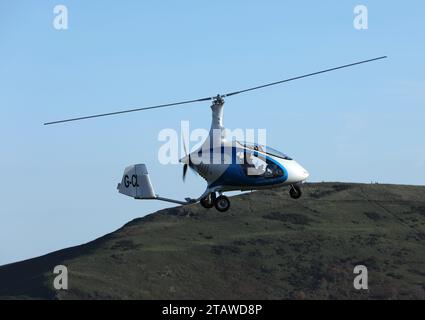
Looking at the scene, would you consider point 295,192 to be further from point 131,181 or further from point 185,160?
point 131,181

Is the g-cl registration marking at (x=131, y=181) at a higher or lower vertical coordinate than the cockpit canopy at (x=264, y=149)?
lower

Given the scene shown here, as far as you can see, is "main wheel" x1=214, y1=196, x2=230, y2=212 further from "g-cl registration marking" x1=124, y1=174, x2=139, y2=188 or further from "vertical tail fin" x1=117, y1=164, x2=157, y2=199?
"g-cl registration marking" x1=124, y1=174, x2=139, y2=188

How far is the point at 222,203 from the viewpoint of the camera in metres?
56.2

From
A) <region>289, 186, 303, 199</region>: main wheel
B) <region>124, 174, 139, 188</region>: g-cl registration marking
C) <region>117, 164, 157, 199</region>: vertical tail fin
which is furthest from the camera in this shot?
<region>124, 174, 139, 188</region>: g-cl registration marking

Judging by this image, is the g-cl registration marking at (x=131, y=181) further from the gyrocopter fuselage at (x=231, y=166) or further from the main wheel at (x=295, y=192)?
the main wheel at (x=295, y=192)

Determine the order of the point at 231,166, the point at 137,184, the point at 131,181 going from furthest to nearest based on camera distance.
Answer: the point at 131,181 → the point at 137,184 → the point at 231,166

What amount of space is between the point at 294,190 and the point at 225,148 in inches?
209

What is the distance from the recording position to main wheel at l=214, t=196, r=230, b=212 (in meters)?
56.0

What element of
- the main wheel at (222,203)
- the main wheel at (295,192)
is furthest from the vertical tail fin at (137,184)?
the main wheel at (295,192)

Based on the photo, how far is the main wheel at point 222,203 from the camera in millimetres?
55969

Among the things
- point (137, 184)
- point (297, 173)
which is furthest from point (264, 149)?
point (137, 184)

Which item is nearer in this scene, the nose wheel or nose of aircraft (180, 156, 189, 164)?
the nose wheel

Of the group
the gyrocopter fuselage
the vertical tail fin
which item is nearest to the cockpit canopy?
the gyrocopter fuselage
